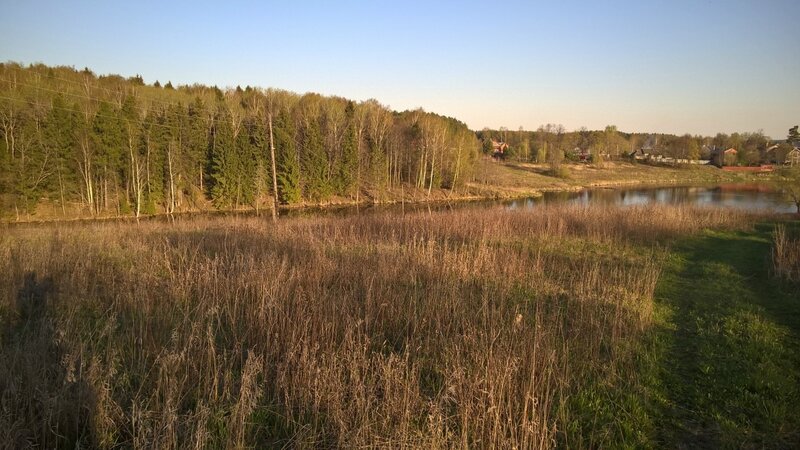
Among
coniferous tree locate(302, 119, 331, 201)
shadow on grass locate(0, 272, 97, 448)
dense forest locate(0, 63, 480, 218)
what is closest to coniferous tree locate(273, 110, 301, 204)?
dense forest locate(0, 63, 480, 218)

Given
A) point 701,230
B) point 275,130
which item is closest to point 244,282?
point 701,230

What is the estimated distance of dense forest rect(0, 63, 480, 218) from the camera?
91.7 ft

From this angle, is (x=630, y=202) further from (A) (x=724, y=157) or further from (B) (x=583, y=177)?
(A) (x=724, y=157)

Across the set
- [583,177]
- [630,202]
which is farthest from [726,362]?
[583,177]

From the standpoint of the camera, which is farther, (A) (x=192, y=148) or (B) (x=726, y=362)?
(A) (x=192, y=148)

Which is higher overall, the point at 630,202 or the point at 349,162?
the point at 349,162

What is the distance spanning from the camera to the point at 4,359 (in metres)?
4.04

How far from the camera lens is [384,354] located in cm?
515

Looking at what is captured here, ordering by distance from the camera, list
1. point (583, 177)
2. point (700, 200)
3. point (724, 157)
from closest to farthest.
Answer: point (700, 200) → point (583, 177) → point (724, 157)

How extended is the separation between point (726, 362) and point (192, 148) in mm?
38580

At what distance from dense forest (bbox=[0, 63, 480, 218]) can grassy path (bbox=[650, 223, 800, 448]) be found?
1854cm

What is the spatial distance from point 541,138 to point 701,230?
282 feet

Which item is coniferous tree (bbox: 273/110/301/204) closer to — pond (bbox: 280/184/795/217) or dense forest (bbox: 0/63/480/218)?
dense forest (bbox: 0/63/480/218)

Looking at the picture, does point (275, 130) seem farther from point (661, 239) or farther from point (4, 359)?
point (4, 359)
